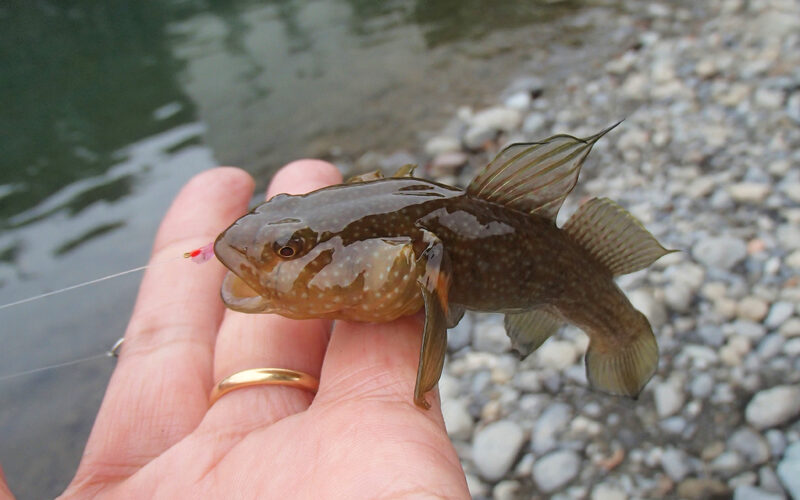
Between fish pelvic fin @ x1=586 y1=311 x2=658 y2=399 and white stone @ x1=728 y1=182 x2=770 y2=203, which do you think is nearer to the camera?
fish pelvic fin @ x1=586 y1=311 x2=658 y2=399

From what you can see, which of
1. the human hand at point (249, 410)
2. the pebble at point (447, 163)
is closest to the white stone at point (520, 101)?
the pebble at point (447, 163)

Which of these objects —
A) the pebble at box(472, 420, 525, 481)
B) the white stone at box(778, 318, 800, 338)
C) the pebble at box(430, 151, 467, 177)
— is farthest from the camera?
the pebble at box(430, 151, 467, 177)

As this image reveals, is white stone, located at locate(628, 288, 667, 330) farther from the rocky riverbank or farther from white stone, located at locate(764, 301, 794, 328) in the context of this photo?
white stone, located at locate(764, 301, 794, 328)

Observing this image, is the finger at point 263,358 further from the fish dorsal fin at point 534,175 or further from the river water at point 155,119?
the river water at point 155,119

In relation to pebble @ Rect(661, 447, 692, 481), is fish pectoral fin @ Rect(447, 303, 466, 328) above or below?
above

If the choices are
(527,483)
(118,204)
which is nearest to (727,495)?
Answer: (527,483)

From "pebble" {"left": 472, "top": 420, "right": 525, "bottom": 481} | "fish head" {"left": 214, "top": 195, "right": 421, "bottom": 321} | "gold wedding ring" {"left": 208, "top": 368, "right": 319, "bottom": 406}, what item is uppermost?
"fish head" {"left": 214, "top": 195, "right": 421, "bottom": 321}

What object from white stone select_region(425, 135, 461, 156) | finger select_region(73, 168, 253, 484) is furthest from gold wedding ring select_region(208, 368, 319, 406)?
white stone select_region(425, 135, 461, 156)
